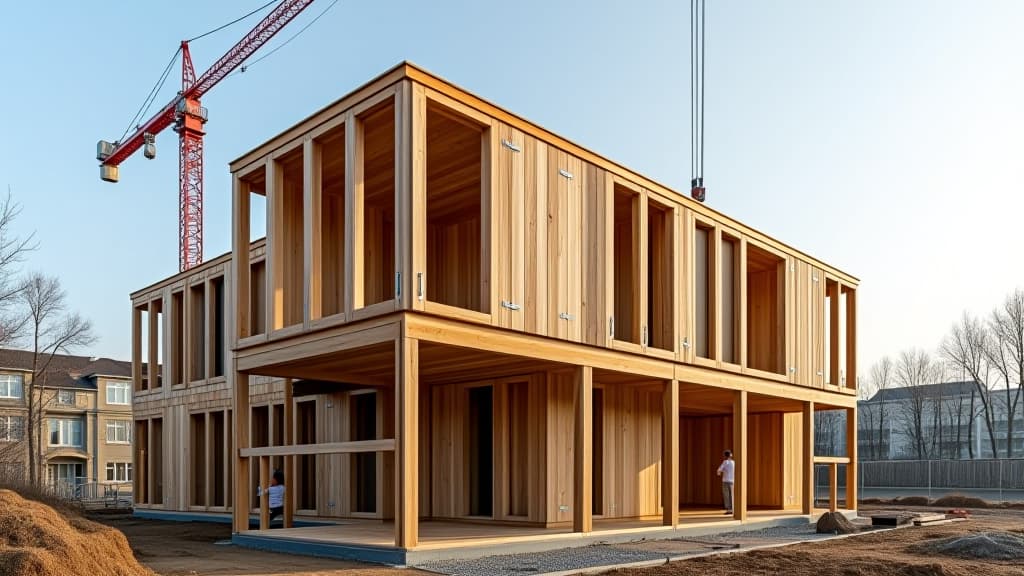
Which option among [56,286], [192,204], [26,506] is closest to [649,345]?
[26,506]

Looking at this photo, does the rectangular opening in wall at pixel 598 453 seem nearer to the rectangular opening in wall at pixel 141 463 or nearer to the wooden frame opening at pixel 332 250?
the wooden frame opening at pixel 332 250

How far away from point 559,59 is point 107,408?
49.8 metres

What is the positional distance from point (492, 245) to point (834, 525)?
9117mm

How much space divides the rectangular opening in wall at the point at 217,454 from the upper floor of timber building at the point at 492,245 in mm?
3411

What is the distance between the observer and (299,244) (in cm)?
1431

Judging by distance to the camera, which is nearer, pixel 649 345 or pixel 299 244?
pixel 299 244

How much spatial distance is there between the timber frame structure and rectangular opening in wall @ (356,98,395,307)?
6cm

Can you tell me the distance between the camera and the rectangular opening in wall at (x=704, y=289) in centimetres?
1666

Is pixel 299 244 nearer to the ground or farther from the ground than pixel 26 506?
farther from the ground

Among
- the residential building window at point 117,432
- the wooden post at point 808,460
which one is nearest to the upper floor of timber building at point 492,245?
the wooden post at point 808,460

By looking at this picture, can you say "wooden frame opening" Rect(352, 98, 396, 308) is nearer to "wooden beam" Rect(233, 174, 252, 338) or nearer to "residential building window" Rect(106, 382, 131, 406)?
"wooden beam" Rect(233, 174, 252, 338)

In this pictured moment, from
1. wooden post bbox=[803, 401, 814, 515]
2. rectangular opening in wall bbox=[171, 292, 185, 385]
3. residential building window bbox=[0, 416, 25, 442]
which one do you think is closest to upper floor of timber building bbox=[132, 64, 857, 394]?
wooden post bbox=[803, 401, 814, 515]

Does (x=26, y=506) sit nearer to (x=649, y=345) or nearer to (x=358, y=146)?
(x=358, y=146)

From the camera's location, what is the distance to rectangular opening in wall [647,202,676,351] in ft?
51.3
